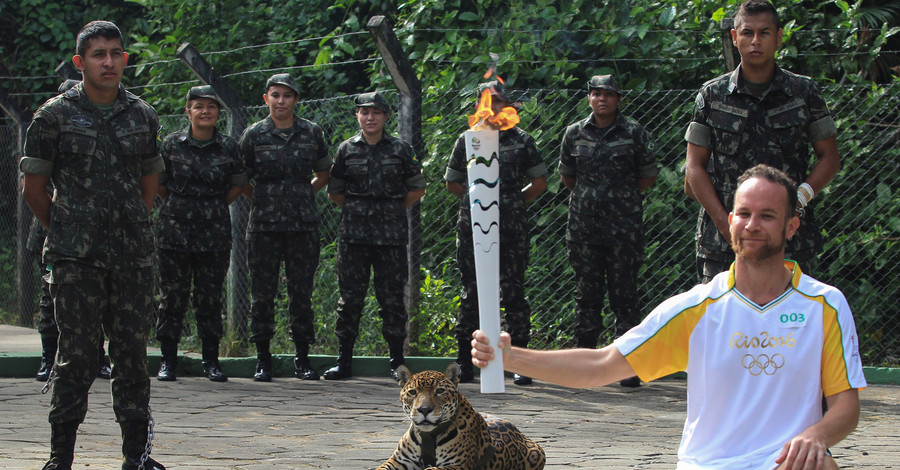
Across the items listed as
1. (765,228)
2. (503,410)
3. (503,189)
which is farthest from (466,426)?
(503,189)

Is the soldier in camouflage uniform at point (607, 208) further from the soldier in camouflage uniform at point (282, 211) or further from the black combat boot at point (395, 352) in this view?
the soldier in camouflage uniform at point (282, 211)

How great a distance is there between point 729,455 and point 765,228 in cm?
72

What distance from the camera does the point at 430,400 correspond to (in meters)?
4.86

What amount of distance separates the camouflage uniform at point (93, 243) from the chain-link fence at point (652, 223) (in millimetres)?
4535

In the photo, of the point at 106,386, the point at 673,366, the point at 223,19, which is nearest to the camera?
the point at 673,366

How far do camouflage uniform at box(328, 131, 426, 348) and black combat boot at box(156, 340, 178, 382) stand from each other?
4.32ft

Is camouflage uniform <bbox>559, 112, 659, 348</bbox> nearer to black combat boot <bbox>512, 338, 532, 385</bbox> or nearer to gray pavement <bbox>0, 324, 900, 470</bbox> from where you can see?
black combat boot <bbox>512, 338, 532, 385</bbox>

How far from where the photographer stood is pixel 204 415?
7082 millimetres

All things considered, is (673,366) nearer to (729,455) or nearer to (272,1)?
(729,455)

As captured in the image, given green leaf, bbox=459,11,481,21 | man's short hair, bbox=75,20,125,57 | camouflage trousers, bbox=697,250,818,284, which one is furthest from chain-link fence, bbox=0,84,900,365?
man's short hair, bbox=75,20,125,57

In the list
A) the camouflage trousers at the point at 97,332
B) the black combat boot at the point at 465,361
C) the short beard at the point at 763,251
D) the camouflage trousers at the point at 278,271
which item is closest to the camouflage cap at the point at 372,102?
the camouflage trousers at the point at 278,271

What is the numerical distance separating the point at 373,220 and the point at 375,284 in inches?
20.9

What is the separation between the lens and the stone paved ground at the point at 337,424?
5.74 meters

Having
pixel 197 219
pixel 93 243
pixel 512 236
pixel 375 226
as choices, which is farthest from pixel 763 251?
pixel 197 219
